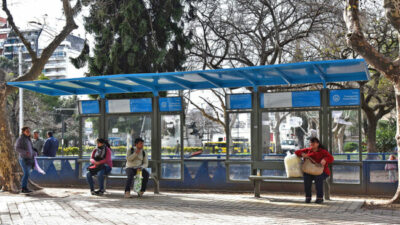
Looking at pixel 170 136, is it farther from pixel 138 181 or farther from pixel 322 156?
pixel 322 156

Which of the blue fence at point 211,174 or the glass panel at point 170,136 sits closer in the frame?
the blue fence at point 211,174

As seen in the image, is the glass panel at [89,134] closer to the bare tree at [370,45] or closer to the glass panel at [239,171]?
the glass panel at [239,171]

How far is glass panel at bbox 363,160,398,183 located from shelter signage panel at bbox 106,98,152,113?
212 inches

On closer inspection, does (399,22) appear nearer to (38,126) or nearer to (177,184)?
(177,184)

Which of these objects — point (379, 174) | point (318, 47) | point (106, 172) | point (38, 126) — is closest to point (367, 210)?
point (379, 174)

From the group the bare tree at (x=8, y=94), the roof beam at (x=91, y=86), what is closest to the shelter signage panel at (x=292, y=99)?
the roof beam at (x=91, y=86)

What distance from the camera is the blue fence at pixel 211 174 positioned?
38.3ft

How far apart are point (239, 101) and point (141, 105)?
100.0 inches

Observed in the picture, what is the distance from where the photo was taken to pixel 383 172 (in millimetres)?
11789

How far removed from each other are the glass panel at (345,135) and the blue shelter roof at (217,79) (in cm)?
89

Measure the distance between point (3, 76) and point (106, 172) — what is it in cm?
398

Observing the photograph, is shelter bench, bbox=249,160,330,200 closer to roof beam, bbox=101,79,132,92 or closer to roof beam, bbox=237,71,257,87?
roof beam, bbox=237,71,257,87

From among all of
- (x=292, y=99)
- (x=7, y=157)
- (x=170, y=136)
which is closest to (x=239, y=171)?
(x=170, y=136)

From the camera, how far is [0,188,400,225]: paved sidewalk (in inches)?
335
